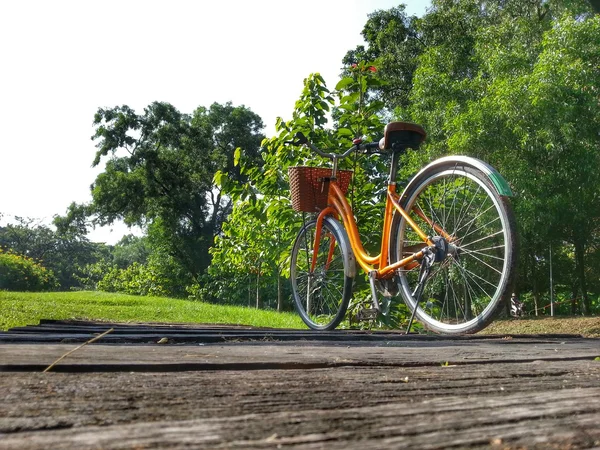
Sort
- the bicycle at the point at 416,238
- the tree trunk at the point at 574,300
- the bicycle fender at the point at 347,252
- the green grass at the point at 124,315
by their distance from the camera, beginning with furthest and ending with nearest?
1. the tree trunk at the point at 574,300
2. the green grass at the point at 124,315
3. the bicycle fender at the point at 347,252
4. the bicycle at the point at 416,238

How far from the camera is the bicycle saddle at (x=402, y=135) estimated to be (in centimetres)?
342

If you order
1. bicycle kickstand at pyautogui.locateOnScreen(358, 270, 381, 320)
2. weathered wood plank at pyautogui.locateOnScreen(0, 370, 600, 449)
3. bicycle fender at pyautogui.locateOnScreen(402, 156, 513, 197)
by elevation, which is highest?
bicycle fender at pyautogui.locateOnScreen(402, 156, 513, 197)

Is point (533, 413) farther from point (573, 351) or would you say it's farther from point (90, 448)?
point (573, 351)

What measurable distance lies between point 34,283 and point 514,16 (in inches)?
793

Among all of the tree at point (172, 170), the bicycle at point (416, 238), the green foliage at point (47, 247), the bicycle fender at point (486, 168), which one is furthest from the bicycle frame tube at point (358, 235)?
the green foliage at point (47, 247)

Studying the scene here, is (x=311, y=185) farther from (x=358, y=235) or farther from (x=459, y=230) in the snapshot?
(x=459, y=230)

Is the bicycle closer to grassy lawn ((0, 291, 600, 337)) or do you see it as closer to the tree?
grassy lawn ((0, 291, 600, 337))

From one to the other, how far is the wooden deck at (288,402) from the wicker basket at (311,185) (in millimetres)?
2727

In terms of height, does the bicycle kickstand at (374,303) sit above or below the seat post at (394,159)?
below

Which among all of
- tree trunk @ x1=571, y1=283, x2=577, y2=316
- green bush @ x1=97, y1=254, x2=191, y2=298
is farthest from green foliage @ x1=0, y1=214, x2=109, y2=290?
tree trunk @ x1=571, y1=283, x2=577, y2=316

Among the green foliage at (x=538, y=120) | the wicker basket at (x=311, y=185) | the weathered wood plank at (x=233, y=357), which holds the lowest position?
the weathered wood plank at (x=233, y=357)

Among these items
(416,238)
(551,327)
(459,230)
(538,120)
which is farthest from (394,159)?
(551,327)

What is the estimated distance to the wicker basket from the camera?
4.24 meters

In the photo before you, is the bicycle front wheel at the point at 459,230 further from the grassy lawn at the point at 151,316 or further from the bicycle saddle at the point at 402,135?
the grassy lawn at the point at 151,316
